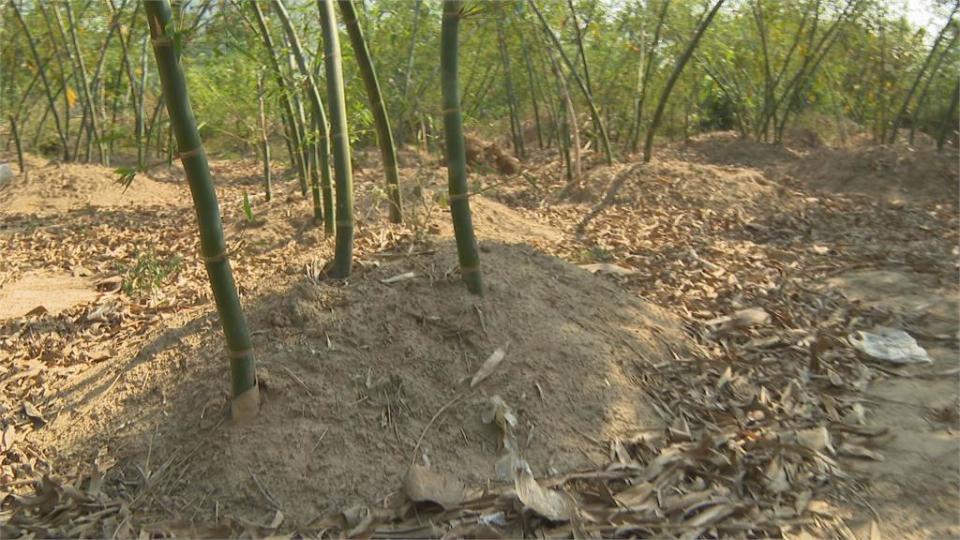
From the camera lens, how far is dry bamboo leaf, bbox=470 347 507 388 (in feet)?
8.87

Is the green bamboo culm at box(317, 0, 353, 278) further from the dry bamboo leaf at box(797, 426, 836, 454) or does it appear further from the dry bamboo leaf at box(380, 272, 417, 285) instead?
the dry bamboo leaf at box(797, 426, 836, 454)

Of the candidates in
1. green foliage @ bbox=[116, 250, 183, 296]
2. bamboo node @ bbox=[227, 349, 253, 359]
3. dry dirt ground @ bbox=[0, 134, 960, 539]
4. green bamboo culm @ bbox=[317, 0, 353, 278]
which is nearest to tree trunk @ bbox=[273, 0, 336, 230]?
dry dirt ground @ bbox=[0, 134, 960, 539]

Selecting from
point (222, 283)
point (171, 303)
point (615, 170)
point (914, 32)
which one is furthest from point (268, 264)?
point (914, 32)

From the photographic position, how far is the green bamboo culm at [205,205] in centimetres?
204

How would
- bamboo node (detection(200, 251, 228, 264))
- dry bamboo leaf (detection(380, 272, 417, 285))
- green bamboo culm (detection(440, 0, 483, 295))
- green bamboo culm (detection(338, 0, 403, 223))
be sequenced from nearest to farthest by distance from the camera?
bamboo node (detection(200, 251, 228, 264))
green bamboo culm (detection(440, 0, 483, 295))
dry bamboo leaf (detection(380, 272, 417, 285))
green bamboo culm (detection(338, 0, 403, 223))

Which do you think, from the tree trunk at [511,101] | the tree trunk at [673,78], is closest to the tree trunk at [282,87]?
the tree trunk at [673,78]

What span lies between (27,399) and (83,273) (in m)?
2.08

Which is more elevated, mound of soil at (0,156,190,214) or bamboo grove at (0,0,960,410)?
bamboo grove at (0,0,960,410)

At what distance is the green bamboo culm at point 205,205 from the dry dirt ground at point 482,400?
14cm

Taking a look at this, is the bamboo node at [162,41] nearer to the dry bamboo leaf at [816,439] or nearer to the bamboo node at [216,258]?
the bamboo node at [216,258]

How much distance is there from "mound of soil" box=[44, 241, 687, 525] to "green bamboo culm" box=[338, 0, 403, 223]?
823 millimetres

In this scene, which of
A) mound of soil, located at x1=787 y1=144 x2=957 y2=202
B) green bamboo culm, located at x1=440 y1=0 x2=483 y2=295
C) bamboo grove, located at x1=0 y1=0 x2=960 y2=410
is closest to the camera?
green bamboo culm, located at x1=440 y1=0 x2=483 y2=295

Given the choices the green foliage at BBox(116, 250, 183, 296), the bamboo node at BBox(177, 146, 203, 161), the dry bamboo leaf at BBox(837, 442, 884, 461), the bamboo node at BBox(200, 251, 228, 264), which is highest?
the bamboo node at BBox(177, 146, 203, 161)

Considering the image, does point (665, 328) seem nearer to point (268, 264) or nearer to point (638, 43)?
point (268, 264)
